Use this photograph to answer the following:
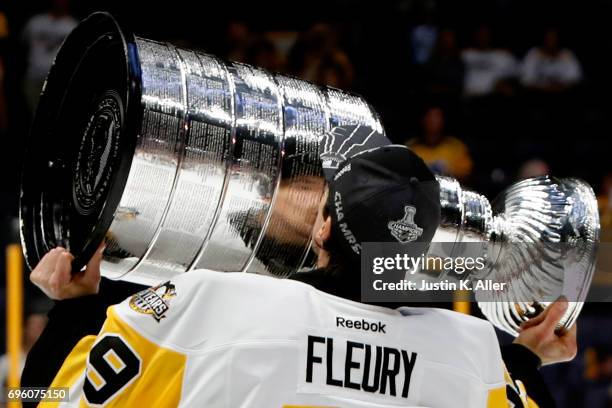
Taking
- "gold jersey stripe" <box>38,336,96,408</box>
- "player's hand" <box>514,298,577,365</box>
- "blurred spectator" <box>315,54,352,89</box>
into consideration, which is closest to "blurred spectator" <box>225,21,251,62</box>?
"blurred spectator" <box>315,54,352,89</box>

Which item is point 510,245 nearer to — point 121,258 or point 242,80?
point 242,80

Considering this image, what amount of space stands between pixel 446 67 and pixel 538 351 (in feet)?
15.4

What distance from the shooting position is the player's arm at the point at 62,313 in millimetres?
1822

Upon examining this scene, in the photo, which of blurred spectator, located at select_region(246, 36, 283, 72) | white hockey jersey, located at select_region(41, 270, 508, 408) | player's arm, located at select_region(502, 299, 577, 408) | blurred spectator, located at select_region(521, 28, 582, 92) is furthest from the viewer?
blurred spectator, located at select_region(521, 28, 582, 92)

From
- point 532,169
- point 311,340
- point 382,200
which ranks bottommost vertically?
point 532,169

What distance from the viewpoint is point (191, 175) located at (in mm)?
1992

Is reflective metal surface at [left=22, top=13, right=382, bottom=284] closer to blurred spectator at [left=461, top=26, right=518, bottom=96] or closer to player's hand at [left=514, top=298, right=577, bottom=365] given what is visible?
player's hand at [left=514, top=298, right=577, bottom=365]

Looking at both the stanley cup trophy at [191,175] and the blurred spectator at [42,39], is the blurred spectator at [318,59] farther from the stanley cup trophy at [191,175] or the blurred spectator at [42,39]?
the stanley cup trophy at [191,175]

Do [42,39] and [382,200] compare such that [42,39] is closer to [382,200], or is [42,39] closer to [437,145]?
[437,145]

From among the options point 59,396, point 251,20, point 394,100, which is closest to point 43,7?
point 251,20

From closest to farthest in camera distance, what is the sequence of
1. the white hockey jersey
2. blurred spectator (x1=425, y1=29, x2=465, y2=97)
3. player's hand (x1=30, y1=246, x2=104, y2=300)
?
the white hockey jersey, player's hand (x1=30, y1=246, x2=104, y2=300), blurred spectator (x1=425, y1=29, x2=465, y2=97)

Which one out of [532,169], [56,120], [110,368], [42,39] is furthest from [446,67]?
[110,368]

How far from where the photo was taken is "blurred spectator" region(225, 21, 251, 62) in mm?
6133

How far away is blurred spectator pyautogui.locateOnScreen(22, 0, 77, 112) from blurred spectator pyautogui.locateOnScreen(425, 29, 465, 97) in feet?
7.00
